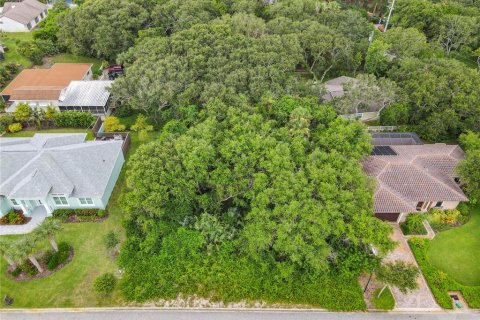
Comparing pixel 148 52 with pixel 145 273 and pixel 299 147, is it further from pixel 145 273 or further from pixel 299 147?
pixel 145 273

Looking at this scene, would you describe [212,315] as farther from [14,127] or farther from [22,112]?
[22,112]

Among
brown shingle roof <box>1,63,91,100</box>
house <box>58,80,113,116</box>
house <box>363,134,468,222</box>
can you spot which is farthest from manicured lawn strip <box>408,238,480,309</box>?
brown shingle roof <box>1,63,91,100</box>

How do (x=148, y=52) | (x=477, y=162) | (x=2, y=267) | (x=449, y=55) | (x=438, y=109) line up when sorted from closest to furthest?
(x=2, y=267) < (x=477, y=162) < (x=438, y=109) < (x=148, y=52) < (x=449, y=55)

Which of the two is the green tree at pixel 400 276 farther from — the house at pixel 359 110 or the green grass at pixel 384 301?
the house at pixel 359 110

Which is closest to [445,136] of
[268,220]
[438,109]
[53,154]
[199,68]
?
[438,109]

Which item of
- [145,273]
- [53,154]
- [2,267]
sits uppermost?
[53,154]

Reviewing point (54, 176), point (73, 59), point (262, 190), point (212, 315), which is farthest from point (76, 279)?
point (73, 59)

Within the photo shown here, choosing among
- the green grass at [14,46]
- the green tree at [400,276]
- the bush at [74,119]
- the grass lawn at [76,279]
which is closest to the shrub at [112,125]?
the bush at [74,119]
